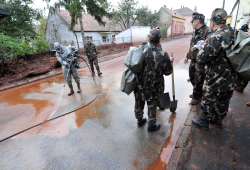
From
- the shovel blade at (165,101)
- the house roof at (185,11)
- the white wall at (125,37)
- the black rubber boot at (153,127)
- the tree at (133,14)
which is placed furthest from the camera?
the house roof at (185,11)

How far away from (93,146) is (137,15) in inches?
1120

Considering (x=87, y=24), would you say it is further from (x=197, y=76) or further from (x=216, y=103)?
(x=216, y=103)

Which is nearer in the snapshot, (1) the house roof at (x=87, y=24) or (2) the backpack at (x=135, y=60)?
(2) the backpack at (x=135, y=60)

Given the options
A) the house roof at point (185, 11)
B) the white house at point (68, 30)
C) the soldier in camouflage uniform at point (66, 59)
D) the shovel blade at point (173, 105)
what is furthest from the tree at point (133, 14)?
the house roof at point (185, 11)

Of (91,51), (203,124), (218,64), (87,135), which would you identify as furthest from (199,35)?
(91,51)

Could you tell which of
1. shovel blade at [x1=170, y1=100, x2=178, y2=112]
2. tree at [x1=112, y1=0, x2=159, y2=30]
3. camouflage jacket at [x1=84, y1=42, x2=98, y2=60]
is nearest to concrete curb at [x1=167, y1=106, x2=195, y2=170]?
shovel blade at [x1=170, y1=100, x2=178, y2=112]

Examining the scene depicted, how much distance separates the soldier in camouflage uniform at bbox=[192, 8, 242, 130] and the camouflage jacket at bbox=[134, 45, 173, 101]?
57 centimetres

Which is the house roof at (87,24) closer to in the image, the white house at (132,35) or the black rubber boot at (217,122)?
the white house at (132,35)

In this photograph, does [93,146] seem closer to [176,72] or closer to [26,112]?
[26,112]

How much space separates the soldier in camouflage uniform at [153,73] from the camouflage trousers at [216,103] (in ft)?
2.55

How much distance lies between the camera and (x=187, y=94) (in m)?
4.30

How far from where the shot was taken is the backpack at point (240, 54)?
6.14ft

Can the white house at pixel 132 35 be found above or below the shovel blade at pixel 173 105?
above

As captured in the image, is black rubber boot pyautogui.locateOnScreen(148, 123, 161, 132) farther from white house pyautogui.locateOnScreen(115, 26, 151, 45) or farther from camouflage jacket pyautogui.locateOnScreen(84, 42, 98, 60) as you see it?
white house pyautogui.locateOnScreen(115, 26, 151, 45)
